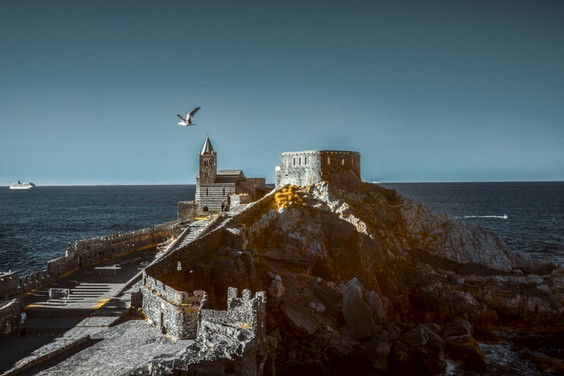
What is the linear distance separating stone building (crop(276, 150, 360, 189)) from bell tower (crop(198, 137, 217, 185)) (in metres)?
11.6

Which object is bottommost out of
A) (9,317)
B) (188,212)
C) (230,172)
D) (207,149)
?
(9,317)

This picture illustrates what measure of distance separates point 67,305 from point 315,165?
31773 millimetres

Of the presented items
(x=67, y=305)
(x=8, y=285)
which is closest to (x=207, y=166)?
(x=8, y=285)

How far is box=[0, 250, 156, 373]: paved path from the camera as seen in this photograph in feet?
82.1

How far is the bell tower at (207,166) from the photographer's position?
2382 inches

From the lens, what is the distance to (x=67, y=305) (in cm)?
3184

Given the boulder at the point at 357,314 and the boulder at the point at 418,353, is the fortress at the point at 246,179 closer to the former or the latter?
the boulder at the point at 357,314

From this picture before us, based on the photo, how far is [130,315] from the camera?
30359 mm

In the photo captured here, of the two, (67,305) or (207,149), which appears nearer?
(67,305)

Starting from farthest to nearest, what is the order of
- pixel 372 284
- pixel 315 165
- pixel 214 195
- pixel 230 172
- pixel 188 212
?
pixel 230 172, pixel 214 195, pixel 188 212, pixel 315 165, pixel 372 284

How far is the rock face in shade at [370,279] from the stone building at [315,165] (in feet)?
5.58

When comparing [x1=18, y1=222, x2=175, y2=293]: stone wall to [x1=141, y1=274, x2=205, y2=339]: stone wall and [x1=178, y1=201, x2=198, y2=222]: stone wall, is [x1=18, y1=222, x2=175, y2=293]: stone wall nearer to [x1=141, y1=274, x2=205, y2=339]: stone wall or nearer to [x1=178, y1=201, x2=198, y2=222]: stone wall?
[x1=178, y1=201, x2=198, y2=222]: stone wall

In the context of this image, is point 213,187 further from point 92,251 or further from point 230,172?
point 92,251

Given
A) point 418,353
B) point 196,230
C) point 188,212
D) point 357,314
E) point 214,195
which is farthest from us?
point 214,195
